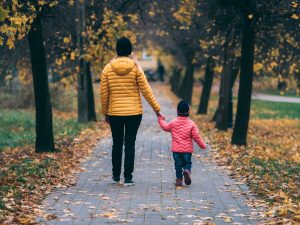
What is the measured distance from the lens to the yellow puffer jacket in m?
10.9

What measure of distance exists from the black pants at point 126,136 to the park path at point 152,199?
33 centimetres

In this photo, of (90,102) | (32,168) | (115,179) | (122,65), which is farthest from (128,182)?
(90,102)

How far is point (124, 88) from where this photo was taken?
Result: 429 inches

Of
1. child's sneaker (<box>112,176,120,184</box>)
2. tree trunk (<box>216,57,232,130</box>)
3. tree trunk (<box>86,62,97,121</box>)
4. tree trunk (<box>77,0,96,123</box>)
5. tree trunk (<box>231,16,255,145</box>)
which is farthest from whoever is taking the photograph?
tree trunk (<box>86,62,97,121</box>)

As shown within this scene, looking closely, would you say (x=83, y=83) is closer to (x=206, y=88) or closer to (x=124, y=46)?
(x=206, y=88)

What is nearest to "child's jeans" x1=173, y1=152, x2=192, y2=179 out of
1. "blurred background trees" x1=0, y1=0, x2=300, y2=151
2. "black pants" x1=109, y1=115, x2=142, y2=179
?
"black pants" x1=109, y1=115, x2=142, y2=179

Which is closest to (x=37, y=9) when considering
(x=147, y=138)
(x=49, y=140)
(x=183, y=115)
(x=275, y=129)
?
(x=49, y=140)

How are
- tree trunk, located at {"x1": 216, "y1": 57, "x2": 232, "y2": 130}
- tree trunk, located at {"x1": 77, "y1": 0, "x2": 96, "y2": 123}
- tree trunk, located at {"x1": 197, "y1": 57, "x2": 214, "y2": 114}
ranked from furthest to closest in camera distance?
tree trunk, located at {"x1": 197, "y1": 57, "x2": 214, "y2": 114}
tree trunk, located at {"x1": 77, "y1": 0, "x2": 96, "y2": 123}
tree trunk, located at {"x1": 216, "y1": 57, "x2": 232, "y2": 130}

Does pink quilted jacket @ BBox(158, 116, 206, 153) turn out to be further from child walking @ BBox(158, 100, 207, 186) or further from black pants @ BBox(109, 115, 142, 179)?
black pants @ BBox(109, 115, 142, 179)

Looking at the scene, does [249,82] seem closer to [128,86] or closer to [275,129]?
[128,86]

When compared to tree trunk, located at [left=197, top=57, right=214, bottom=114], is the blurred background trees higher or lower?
higher

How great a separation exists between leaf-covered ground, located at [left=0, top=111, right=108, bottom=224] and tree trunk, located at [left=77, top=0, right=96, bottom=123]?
1946 millimetres

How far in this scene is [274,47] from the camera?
74.4 ft

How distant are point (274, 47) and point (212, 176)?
433 inches
